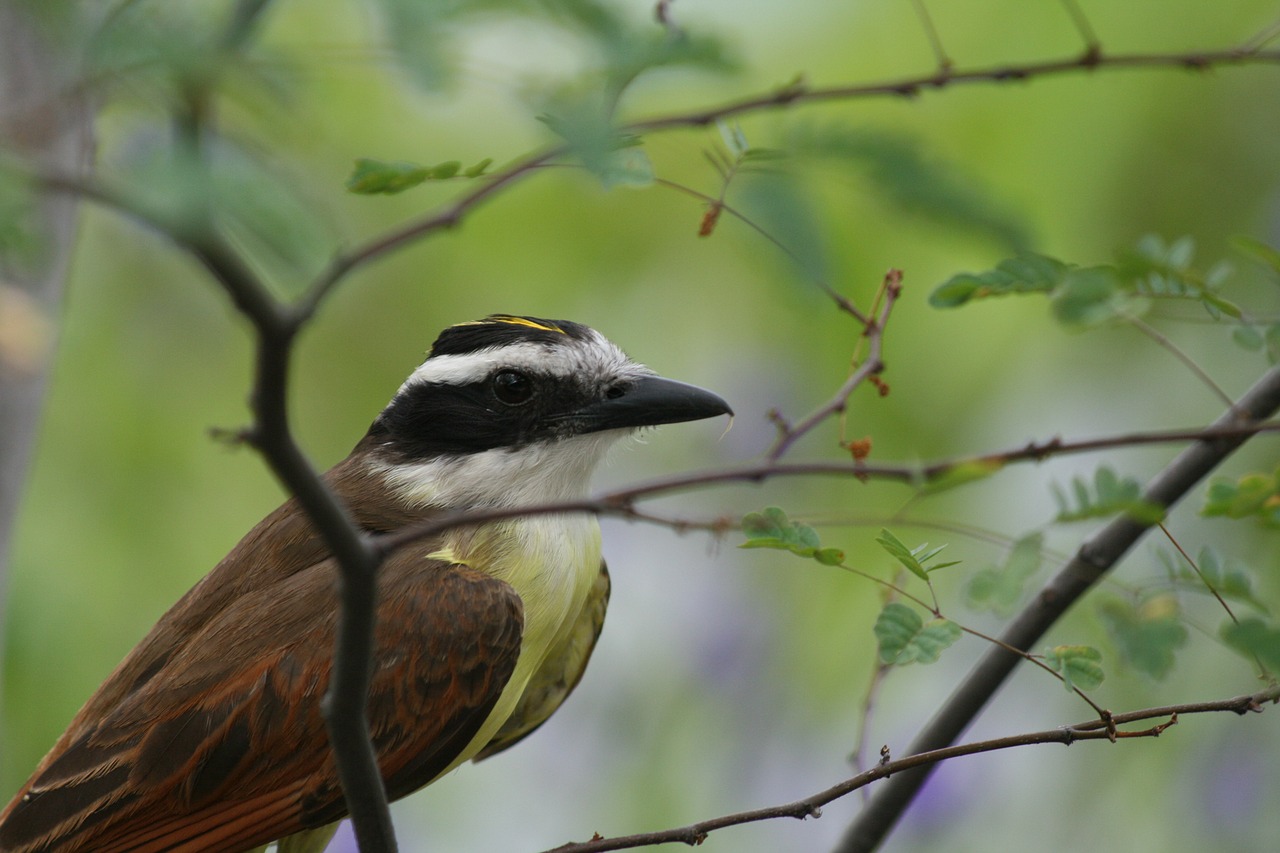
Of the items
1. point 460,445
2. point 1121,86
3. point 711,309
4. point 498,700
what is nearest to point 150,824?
point 498,700

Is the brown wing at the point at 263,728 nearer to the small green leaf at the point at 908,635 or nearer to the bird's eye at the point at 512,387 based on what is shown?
the bird's eye at the point at 512,387

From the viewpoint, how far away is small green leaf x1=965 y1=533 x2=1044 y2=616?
237 cm

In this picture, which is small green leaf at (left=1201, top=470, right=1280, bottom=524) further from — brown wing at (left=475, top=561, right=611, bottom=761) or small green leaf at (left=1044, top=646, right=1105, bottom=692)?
brown wing at (left=475, top=561, right=611, bottom=761)

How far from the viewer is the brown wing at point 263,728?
3697mm

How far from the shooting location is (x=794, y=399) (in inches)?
283

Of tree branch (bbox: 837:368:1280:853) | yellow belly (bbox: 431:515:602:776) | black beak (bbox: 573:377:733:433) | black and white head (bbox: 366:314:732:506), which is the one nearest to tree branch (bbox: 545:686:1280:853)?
tree branch (bbox: 837:368:1280:853)

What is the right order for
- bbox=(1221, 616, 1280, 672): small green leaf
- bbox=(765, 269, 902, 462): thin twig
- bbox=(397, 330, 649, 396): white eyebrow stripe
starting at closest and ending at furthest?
bbox=(1221, 616, 1280, 672): small green leaf, bbox=(765, 269, 902, 462): thin twig, bbox=(397, 330, 649, 396): white eyebrow stripe

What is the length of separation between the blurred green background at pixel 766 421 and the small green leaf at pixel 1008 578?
342cm

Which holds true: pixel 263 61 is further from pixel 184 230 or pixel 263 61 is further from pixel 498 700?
pixel 498 700

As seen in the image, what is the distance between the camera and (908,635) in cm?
265

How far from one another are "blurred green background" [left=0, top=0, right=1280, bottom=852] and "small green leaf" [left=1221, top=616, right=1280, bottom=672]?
3.45m

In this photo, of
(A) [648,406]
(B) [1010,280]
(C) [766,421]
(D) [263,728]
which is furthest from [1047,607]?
(C) [766,421]

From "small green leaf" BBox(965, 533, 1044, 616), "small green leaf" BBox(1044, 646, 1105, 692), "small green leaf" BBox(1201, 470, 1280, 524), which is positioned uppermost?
"small green leaf" BBox(1201, 470, 1280, 524)

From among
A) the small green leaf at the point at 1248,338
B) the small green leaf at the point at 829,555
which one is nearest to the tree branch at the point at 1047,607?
the small green leaf at the point at 1248,338
